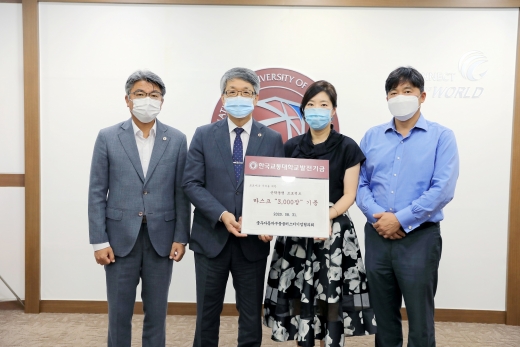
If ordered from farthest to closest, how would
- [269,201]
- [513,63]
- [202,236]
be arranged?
[513,63] < [202,236] < [269,201]

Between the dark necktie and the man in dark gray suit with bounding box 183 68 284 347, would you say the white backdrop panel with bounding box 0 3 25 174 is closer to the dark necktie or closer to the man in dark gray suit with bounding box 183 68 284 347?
the man in dark gray suit with bounding box 183 68 284 347

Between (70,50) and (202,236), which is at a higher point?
(70,50)

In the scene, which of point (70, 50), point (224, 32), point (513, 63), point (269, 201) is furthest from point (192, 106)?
point (513, 63)

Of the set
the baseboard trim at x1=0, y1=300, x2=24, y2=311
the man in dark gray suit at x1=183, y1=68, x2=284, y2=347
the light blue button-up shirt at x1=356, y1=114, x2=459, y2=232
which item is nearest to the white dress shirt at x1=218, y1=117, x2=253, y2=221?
the man in dark gray suit at x1=183, y1=68, x2=284, y2=347

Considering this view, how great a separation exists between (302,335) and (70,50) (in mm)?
2882

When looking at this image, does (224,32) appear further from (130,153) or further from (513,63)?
(513,63)

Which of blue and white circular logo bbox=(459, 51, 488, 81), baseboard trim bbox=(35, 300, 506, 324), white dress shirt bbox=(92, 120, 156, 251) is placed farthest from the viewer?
baseboard trim bbox=(35, 300, 506, 324)

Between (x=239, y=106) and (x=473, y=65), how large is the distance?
2280mm

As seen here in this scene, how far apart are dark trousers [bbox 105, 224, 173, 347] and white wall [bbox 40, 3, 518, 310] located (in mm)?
1519

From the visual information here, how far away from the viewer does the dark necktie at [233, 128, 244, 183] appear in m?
2.12

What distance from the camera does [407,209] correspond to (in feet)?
6.68

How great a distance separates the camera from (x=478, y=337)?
10.2 feet

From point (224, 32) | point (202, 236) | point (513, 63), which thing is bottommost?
point (202, 236)

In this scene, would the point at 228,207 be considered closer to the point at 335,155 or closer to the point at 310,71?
the point at 335,155
